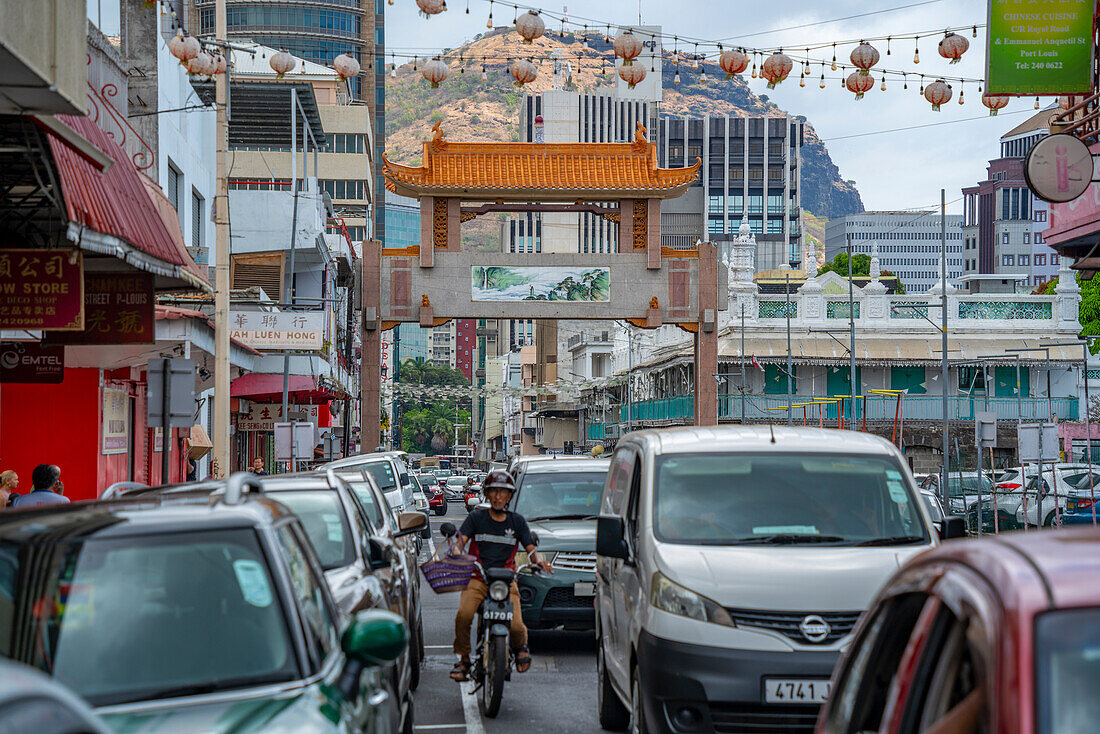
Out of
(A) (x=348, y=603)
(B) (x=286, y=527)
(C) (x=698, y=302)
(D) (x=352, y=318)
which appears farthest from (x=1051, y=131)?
(D) (x=352, y=318)

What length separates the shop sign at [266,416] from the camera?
38625 mm

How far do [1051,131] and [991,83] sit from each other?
4.64ft

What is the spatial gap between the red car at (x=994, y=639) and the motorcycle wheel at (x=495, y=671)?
6.21m

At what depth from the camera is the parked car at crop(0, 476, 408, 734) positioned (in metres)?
4.46

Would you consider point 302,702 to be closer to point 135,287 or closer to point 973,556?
point 973,556

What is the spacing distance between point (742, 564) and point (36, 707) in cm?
554

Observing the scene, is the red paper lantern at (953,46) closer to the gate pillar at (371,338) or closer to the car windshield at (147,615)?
the car windshield at (147,615)

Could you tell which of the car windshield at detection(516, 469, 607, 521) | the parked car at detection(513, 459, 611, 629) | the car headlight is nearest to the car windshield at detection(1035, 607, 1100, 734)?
the car headlight

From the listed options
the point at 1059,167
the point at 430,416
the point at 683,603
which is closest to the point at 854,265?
the point at 430,416

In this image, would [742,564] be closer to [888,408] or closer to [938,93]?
[938,93]

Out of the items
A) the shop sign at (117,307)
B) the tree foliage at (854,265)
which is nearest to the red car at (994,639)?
the shop sign at (117,307)

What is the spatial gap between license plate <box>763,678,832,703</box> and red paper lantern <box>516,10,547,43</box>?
15.3 meters

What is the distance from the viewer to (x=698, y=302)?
40062 millimetres

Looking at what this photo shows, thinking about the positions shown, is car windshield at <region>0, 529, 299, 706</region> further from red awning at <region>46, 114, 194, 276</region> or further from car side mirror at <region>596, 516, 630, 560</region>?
red awning at <region>46, 114, 194, 276</region>
